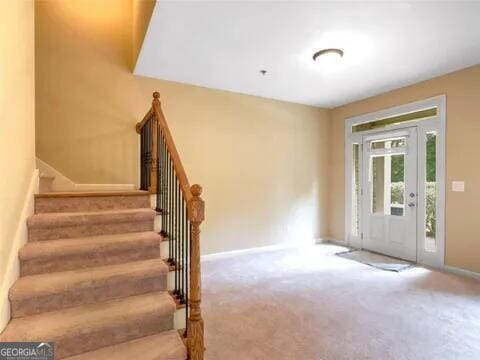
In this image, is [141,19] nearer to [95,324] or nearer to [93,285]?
[93,285]

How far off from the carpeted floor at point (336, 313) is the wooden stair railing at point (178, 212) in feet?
1.48

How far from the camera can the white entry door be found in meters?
4.32

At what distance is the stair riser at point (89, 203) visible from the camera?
2.45m

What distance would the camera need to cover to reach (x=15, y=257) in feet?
6.27

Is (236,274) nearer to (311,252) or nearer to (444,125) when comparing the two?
(311,252)

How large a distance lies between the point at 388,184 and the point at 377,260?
126 cm

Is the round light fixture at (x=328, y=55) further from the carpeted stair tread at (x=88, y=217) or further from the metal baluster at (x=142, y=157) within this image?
the carpeted stair tread at (x=88, y=217)

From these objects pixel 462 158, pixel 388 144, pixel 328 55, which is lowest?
pixel 462 158

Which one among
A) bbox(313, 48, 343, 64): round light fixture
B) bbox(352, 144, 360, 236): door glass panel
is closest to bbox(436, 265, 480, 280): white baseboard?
bbox(352, 144, 360, 236): door glass panel

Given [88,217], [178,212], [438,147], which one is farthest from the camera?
[438,147]

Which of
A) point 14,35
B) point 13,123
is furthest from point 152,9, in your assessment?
point 13,123

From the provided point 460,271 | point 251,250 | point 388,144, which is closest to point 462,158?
point 388,144

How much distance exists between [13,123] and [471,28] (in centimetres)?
407

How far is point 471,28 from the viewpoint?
273 centimetres
